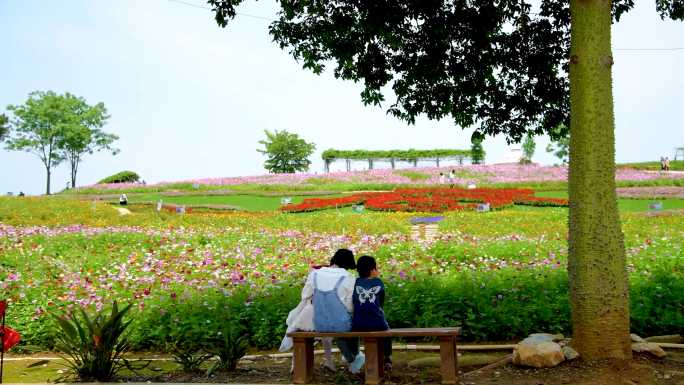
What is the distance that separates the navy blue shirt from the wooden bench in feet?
0.42

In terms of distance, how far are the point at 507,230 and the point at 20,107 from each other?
48.0 metres

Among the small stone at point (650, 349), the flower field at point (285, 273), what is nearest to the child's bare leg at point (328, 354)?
the flower field at point (285, 273)

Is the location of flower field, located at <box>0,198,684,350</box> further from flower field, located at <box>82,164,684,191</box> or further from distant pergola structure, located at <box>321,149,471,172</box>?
distant pergola structure, located at <box>321,149,471,172</box>

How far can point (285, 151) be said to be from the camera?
2232 inches

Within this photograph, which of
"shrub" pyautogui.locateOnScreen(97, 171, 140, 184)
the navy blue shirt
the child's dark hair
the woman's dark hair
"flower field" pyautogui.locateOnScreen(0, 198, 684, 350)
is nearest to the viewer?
the navy blue shirt

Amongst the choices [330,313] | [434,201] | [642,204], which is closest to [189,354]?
[330,313]

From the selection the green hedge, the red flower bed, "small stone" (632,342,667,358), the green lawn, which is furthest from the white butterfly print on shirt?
the green hedge

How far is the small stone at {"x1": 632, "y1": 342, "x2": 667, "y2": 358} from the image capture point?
22.1ft

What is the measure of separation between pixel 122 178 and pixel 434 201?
29.9 meters

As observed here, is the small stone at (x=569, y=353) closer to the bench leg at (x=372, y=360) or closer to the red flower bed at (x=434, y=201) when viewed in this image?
the bench leg at (x=372, y=360)

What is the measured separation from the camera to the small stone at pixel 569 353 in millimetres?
6355

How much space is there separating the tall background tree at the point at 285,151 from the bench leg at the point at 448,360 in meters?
50.8

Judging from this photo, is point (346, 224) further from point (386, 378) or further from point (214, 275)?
point (386, 378)

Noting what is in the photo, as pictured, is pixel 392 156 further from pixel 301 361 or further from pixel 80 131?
pixel 301 361
